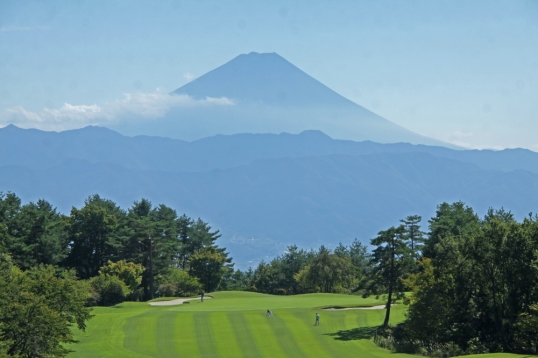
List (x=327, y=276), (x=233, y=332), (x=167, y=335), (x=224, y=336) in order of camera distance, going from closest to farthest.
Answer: (x=224, y=336) → (x=167, y=335) → (x=233, y=332) → (x=327, y=276)

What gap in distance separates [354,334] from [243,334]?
7.74 metres

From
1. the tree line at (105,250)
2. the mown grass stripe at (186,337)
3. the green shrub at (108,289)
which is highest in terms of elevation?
the tree line at (105,250)

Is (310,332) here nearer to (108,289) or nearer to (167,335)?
(167,335)

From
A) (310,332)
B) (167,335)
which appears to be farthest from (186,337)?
(310,332)

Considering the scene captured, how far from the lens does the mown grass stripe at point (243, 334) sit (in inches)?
1453

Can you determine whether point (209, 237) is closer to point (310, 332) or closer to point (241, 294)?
point (241, 294)

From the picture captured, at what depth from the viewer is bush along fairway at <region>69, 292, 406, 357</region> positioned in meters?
36.9

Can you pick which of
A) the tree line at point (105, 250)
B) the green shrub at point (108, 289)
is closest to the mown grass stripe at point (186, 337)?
the tree line at point (105, 250)

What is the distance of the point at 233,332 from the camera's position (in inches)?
1666

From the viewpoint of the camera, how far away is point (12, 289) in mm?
29266

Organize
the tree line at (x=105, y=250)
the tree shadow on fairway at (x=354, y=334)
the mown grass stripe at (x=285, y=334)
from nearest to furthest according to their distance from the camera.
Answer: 1. the mown grass stripe at (x=285, y=334)
2. the tree shadow on fairway at (x=354, y=334)
3. the tree line at (x=105, y=250)

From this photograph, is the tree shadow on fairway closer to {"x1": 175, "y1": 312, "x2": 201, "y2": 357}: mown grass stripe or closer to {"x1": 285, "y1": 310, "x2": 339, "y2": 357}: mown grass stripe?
{"x1": 285, "y1": 310, "x2": 339, "y2": 357}: mown grass stripe

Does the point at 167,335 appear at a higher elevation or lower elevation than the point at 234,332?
lower

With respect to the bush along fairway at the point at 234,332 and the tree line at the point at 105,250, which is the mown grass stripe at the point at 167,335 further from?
the tree line at the point at 105,250
